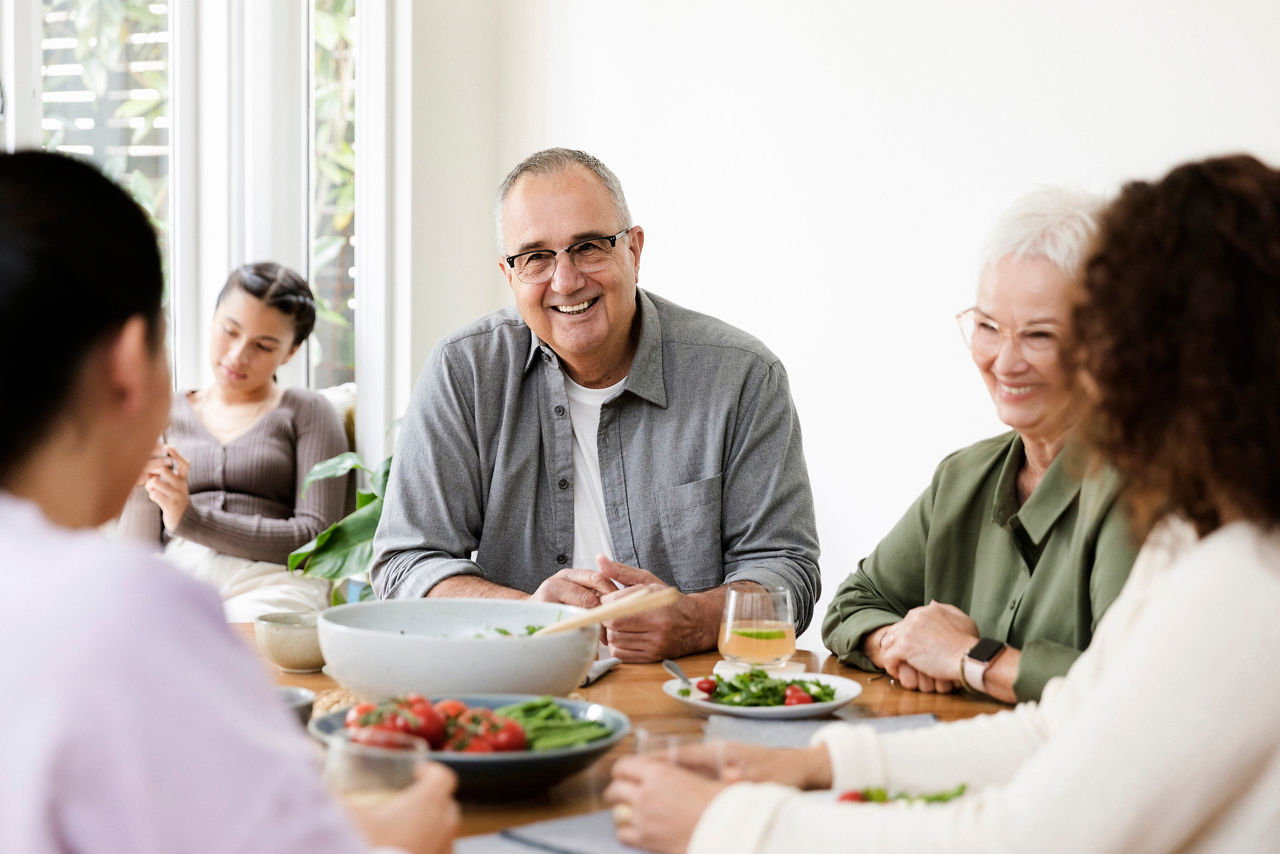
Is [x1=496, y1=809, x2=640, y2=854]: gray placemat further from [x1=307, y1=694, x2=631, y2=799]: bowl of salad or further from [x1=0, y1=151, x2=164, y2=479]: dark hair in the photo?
[x1=0, y1=151, x2=164, y2=479]: dark hair

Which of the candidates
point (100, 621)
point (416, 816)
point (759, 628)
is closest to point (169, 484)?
point (759, 628)

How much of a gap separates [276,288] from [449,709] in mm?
2805

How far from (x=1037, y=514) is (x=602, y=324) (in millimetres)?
920

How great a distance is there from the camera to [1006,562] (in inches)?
72.2

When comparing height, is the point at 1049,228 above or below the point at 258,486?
above

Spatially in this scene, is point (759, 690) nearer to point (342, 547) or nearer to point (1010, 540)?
point (1010, 540)

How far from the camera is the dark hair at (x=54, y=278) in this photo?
2.48 feet

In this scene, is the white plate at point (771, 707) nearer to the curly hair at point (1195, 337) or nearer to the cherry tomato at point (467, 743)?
the cherry tomato at point (467, 743)

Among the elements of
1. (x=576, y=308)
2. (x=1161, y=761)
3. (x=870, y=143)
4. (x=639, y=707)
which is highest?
(x=870, y=143)

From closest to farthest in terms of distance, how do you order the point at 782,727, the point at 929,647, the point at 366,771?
the point at 366,771
the point at 782,727
the point at 929,647

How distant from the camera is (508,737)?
1.17m

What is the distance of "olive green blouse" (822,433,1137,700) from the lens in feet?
5.40

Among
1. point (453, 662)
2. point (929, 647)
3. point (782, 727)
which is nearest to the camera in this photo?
point (453, 662)

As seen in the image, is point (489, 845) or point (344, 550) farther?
point (344, 550)
